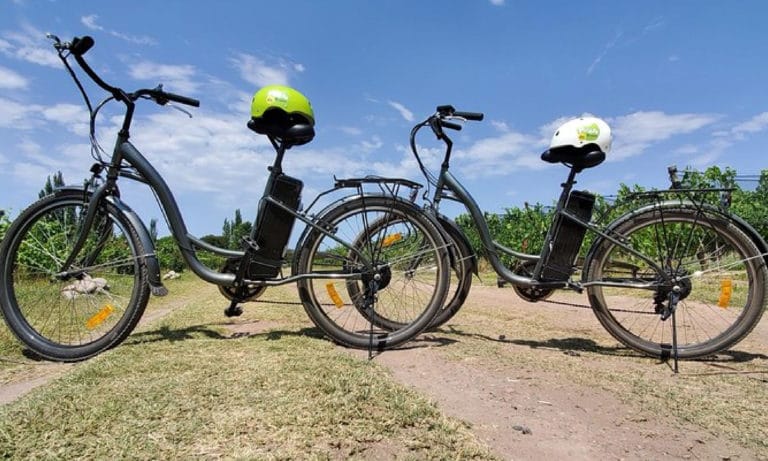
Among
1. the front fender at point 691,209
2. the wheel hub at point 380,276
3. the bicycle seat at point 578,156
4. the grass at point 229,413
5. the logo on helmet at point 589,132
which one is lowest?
the grass at point 229,413

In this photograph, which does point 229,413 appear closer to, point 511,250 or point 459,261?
point 459,261

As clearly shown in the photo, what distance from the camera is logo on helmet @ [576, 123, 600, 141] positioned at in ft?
11.3

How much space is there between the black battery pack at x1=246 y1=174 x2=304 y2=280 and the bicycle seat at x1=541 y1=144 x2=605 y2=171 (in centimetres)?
178

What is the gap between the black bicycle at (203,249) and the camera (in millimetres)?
3371

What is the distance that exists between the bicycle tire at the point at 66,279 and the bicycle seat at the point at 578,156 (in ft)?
9.48

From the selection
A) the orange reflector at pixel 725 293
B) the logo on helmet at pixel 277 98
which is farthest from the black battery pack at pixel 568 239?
the logo on helmet at pixel 277 98

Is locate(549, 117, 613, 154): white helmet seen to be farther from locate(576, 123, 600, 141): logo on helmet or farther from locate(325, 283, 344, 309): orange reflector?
locate(325, 283, 344, 309): orange reflector

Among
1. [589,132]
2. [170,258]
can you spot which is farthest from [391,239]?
[170,258]

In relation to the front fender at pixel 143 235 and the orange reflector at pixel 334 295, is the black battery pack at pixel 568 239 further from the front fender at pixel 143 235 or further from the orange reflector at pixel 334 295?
the front fender at pixel 143 235

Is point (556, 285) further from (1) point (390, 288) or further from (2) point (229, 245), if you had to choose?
(2) point (229, 245)

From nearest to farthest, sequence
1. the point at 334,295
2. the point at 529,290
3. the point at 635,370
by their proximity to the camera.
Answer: the point at 635,370 < the point at 334,295 < the point at 529,290

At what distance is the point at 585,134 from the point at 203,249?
275 centimetres

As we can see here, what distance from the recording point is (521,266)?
12.6 feet

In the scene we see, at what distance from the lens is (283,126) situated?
3402 millimetres
